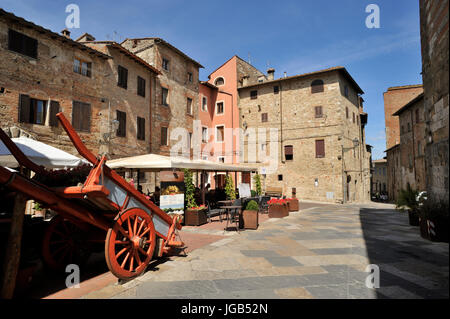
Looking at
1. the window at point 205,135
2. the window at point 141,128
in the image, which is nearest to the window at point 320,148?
the window at point 205,135

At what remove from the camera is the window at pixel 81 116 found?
1300 cm

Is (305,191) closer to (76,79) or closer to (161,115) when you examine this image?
(161,115)

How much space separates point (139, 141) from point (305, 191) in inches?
551

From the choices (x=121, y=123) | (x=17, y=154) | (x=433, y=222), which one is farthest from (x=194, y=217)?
(x=121, y=123)

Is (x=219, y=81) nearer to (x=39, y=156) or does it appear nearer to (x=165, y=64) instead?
(x=165, y=64)

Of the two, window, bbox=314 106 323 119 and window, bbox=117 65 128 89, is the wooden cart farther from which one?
window, bbox=314 106 323 119

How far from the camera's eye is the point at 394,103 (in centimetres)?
3356

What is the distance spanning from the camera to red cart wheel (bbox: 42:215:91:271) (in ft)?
13.5

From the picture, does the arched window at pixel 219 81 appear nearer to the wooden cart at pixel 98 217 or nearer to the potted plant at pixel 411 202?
the potted plant at pixel 411 202

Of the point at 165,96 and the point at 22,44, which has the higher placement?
the point at 165,96

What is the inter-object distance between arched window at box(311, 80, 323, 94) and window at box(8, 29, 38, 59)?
19257 millimetres

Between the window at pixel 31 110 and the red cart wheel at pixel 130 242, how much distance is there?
10067 mm

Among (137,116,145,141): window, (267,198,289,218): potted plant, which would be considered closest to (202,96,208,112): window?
(137,116,145,141): window

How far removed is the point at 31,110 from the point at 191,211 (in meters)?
8.47
